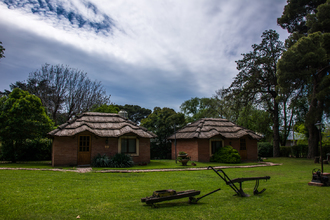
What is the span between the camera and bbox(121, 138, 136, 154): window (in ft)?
63.6

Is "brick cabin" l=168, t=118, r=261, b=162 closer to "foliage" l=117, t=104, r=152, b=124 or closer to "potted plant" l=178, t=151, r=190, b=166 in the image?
"potted plant" l=178, t=151, r=190, b=166

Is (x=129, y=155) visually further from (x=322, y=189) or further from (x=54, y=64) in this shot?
(x=54, y=64)

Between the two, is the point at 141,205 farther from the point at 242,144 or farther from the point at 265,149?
the point at 265,149

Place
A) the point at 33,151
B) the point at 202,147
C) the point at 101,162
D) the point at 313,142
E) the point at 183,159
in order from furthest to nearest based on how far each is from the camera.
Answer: the point at 313,142 → the point at 33,151 → the point at 202,147 → the point at 183,159 → the point at 101,162

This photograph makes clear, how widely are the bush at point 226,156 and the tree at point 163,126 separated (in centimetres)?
667

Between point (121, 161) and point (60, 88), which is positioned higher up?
point (60, 88)

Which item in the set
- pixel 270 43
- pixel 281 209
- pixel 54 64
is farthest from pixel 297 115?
pixel 54 64

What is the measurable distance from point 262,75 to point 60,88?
2658 cm

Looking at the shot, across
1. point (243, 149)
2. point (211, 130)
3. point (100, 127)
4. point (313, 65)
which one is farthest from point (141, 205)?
point (313, 65)

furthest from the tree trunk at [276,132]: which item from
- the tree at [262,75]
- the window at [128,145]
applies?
the window at [128,145]

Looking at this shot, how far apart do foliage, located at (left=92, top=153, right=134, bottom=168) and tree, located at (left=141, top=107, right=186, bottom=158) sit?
9359 millimetres

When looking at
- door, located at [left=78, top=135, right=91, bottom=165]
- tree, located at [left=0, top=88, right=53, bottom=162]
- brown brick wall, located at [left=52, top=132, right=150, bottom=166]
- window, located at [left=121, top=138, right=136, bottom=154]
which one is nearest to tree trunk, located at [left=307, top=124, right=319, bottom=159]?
window, located at [left=121, top=138, right=136, bottom=154]

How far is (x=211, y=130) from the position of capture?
22438 mm

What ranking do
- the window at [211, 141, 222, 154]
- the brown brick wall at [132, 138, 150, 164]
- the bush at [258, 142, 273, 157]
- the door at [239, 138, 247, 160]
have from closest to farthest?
the brown brick wall at [132, 138, 150, 164] < the window at [211, 141, 222, 154] < the door at [239, 138, 247, 160] < the bush at [258, 142, 273, 157]
